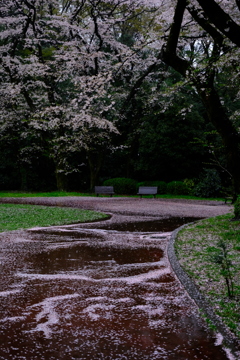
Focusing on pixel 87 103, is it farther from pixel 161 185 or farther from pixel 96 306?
pixel 96 306

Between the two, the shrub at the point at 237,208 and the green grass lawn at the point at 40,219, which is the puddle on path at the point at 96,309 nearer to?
the green grass lawn at the point at 40,219

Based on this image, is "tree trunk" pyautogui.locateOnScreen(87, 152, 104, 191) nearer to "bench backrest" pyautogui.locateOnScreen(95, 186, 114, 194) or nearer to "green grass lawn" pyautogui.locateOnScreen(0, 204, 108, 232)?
"bench backrest" pyautogui.locateOnScreen(95, 186, 114, 194)

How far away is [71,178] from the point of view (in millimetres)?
31594

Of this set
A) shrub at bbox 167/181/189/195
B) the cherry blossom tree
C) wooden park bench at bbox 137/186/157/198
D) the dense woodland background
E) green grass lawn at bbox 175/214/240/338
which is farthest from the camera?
shrub at bbox 167/181/189/195

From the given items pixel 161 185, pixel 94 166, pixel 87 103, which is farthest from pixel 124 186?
pixel 87 103

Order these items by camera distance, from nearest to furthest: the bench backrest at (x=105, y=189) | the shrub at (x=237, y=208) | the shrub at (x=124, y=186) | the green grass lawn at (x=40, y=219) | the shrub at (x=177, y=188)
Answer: the shrub at (x=237, y=208)
the green grass lawn at (x=40, y=219)
the bench backrest at (x=105, y=189)
the shrub at (x=177, y=188)
the shrub at (x=124, y=186)

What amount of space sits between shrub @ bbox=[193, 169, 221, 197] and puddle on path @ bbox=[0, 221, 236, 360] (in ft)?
56.9

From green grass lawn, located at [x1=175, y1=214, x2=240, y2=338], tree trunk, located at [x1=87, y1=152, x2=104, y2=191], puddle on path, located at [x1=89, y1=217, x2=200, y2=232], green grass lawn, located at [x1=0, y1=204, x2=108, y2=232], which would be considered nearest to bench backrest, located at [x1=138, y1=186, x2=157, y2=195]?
tree trunk, located at [x1=87, y1=152, x2=104, y2=191]

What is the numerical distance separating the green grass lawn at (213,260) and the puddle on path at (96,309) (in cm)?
28

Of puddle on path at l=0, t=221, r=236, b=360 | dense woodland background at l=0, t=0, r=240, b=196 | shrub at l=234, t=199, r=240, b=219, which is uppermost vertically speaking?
dense woodland background at l=0, t=0, r=240, b=196

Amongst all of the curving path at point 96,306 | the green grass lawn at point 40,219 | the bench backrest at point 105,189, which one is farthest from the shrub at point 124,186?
the curving path at point 96,306

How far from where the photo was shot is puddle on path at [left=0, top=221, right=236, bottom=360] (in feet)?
9.65

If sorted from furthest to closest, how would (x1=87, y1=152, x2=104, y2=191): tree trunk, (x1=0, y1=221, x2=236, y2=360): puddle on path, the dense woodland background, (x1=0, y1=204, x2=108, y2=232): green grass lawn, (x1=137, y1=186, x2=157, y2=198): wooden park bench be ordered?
(x1=87, y1=152, x2=104, y2=191): tree trunk < (x1=137, y1=186, x2=157, y2=198): wooden park bench < the dense woodland background < (x1=0, y1=204, x2=108, y2=232): green grass lawn < (x1=0, y1=221, x2=236, y2=360): puddle on path

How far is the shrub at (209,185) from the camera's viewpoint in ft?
76.7
